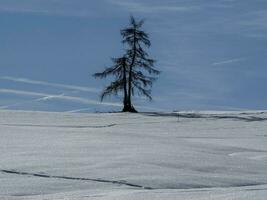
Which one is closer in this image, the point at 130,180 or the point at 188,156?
the point at 130,180

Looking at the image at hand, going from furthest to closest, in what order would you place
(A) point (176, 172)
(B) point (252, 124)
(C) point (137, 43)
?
(C) point (137, 43)
(B) point (252, 124)
(A) point (176, 172)

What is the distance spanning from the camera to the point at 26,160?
7434mm

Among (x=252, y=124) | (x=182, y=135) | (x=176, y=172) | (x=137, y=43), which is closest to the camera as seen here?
(x=176, y=172)

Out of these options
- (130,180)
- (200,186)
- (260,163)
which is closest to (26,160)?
(130,180)

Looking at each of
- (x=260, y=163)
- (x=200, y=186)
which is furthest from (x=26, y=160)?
(x=260, y=163)

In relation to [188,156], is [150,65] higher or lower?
higher

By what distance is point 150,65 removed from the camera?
2509 centimetres

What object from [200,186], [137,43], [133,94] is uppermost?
[137,43]

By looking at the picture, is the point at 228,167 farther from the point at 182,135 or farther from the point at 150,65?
the point at 150,65

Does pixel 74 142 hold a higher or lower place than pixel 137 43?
lower

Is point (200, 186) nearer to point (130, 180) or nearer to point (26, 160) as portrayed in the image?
point (130, 180)

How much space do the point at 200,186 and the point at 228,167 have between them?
1654 mm

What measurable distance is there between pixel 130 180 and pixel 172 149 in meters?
3.13

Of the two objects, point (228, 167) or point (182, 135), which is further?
point (182, 135)
